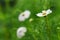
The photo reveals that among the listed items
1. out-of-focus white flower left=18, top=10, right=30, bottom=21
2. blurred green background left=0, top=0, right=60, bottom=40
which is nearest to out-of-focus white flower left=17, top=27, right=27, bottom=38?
blurred green background left=0, top=0, right=60, bottom=40

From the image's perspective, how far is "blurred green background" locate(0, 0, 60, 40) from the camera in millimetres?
2467

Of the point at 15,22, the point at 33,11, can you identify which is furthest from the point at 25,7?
the point at 33,11

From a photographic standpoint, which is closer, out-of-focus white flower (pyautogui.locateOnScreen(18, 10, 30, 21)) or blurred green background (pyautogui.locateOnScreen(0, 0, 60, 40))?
blurred green background (pyautogui.locateOnScreen(0, 0, 60, 40))

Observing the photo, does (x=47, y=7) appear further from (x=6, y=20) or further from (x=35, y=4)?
(x=6, y=20)

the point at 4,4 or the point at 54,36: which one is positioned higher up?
the point at 4,4

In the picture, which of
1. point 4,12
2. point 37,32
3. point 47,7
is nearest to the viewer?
point 37,32

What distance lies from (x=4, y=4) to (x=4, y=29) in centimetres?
57

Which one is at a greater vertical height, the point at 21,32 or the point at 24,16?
the point at 24,16

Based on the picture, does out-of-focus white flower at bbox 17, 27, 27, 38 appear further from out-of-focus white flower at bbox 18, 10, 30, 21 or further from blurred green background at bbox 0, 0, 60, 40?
out-of-focus white flower at bbox 18, 10, 30, 21

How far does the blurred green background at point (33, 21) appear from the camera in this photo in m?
2.47

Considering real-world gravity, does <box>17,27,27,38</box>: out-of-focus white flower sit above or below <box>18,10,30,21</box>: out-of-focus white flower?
below

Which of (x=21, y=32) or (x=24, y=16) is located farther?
(x=24, y=16)

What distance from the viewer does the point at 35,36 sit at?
2523mm

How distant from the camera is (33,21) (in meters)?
2.78
